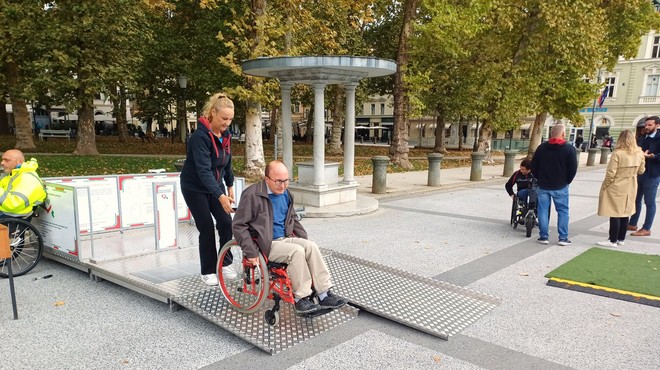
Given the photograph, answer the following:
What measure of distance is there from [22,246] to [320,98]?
252 inches

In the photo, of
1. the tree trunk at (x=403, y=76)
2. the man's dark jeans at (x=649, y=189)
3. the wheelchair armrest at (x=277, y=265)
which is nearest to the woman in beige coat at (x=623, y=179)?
the man's dark jeans at (x=649, y=189)

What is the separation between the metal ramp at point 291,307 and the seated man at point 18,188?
0.66m

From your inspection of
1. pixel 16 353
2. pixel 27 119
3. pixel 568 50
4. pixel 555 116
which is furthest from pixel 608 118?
pixel 16 353

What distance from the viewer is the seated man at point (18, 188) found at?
5.12 metres

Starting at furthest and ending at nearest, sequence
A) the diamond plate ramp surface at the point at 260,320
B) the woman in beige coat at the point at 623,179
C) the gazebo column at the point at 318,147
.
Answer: the gazebo column at the point at 318,147
the woman in beige coat at the point at 623,179
the diamond plate ramp surface at the point at 260,320

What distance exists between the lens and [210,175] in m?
4.02

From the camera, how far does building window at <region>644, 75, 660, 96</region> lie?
46.5 metres

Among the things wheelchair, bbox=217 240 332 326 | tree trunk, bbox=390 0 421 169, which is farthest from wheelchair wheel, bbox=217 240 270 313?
tree trunk, bbox=390 0 421 169

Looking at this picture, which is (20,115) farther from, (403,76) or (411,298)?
(411,298)

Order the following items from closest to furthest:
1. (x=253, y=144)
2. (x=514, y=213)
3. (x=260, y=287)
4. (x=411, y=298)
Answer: (x=260, y=287), (x=411, y=298), (x=514, y=213), (x=253, y=144)

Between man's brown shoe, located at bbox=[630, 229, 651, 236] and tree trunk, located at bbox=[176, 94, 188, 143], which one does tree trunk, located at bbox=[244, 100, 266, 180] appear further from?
man's brown shoe, located at bbox=[630, 229, 651, 236]

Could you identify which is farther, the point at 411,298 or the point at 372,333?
the point at 411,298

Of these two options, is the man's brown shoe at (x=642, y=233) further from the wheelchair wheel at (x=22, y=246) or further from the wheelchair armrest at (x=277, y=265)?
the wheelchair wheel at (x=22, y=246)

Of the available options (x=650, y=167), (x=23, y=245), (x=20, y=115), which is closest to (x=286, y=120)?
(x=23, y=245)
